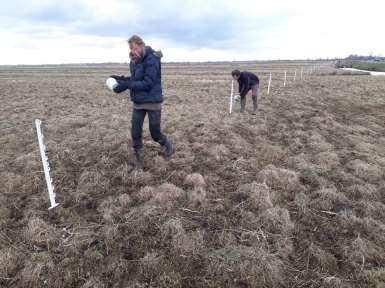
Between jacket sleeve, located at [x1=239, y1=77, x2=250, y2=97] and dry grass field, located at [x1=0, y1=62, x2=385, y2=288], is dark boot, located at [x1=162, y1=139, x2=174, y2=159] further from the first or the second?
jacket sleeve, located at [x1=239, y1=77, x2=250, y2=97]

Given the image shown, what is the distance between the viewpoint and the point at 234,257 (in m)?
3.60

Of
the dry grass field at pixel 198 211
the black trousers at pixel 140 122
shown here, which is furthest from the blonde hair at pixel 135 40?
the dry grass field at pixel 198 211

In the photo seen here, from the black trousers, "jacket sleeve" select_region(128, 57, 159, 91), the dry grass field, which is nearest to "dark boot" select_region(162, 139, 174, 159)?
the dry grass field

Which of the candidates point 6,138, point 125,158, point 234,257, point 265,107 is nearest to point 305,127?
point 265,107

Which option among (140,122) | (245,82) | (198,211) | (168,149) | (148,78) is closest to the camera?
(198,211)

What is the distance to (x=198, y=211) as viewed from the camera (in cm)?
464

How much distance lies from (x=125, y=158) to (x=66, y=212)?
6.96ft

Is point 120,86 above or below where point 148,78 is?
below

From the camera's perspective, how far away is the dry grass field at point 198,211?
3437 mm

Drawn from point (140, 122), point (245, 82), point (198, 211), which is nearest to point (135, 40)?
point (140, 122)

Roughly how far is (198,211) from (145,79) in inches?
89.2

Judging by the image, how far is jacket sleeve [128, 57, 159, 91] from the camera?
507cm

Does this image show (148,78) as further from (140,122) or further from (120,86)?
(140,122)

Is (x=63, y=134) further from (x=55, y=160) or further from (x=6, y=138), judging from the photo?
(x=55, y=160)
